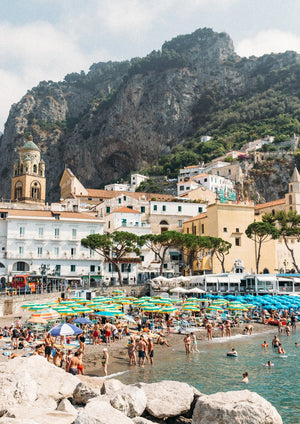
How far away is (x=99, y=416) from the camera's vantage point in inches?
349

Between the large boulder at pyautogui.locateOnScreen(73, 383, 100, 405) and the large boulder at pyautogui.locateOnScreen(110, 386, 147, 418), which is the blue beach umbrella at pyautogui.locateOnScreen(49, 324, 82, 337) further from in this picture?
the large boulder at pyautogui.locateOnScreen(110, 386, 147, 418)

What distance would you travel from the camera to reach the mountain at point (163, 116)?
404 feet

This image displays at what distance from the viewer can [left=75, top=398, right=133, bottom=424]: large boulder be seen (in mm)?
8695

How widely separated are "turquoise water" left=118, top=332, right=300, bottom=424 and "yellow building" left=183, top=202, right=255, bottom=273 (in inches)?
1173

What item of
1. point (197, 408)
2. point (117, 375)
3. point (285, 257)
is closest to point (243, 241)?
point (285, 257)

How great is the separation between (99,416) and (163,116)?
124 meters

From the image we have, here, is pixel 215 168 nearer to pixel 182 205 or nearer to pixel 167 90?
pixel 182 205

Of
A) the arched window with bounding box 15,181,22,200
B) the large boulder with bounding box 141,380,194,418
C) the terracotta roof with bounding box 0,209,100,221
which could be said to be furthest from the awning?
the large boulder with bounding box 141,380,194,418

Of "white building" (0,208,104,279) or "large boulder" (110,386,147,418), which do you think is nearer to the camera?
"large boulder" (110,386,147,418)

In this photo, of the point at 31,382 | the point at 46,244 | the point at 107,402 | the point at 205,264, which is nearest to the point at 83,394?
the point at 31,382

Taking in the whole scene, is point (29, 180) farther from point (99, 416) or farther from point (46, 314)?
point (99, 416)

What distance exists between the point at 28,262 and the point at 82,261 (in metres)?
6.45

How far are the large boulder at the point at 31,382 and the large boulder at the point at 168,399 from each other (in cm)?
260

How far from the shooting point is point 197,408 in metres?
9.62
